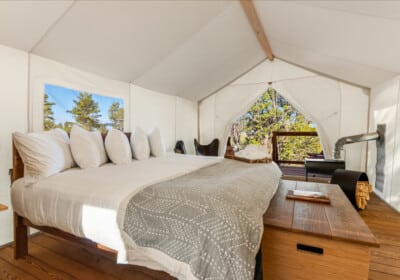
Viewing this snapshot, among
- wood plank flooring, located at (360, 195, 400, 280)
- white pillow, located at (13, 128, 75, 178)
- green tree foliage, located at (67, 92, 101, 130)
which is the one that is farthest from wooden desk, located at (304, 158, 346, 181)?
white pillow, located at (13, 128, 75, 178)

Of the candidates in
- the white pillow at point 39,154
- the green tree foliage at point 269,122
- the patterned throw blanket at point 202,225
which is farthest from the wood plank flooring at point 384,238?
the white pillow at point 39,154

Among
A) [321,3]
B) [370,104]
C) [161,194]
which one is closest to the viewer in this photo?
[161,194]

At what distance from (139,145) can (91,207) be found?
1.38 metres

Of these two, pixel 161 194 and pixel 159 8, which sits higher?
pixel 159 8

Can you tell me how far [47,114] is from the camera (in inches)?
93.6

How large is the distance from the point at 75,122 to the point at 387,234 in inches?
149

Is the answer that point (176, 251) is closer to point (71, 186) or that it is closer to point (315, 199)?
point (71, 186)

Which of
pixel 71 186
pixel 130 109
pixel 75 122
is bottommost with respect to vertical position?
pixel 71 186

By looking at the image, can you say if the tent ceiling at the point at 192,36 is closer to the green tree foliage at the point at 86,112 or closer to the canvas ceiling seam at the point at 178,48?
the canvas ceiling seam at the point at 178,48

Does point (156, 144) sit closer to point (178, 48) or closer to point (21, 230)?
point (178, 48)

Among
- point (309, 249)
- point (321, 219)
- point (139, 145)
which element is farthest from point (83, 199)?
point (321, 219)

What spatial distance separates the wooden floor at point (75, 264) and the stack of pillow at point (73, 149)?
740 millimetres

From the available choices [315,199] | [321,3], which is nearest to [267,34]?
[321,3]

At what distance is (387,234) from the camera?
87.1 inches
